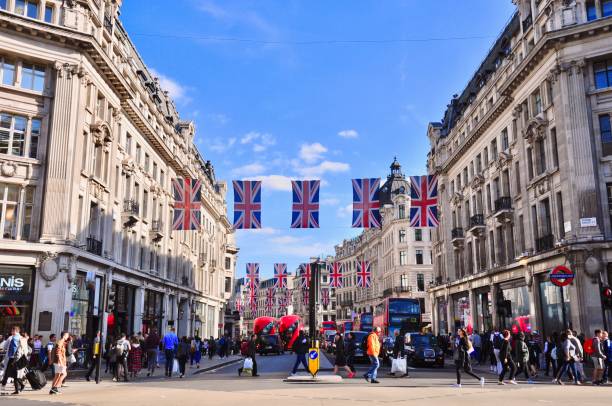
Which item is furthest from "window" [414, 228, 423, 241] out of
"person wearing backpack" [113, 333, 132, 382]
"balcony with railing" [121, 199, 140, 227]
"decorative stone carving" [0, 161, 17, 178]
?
"person wearing backpack" [113, 333, 132, 382]

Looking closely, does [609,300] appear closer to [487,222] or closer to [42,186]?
[487,222]

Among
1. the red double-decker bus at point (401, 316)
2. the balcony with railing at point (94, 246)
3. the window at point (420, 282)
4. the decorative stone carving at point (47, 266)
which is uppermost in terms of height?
the window at point (420, 282)

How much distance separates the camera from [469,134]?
4703 centimetres

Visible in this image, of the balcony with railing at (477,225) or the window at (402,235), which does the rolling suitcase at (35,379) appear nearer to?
the balcony with railing at (477,225)

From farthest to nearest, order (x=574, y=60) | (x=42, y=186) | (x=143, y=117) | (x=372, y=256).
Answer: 1. (x=372, y=256)
2. (x=143, y=117)
3. (x=574, y=60)
4. (x=42, y=186)

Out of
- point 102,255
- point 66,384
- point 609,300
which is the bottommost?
point 66,384

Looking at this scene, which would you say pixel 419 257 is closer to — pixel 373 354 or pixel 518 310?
pixel 518 310

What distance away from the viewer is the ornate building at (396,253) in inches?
3201

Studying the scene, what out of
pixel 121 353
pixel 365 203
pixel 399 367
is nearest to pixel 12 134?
pixel 121 353

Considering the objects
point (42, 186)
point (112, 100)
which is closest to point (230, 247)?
point (112, 100)

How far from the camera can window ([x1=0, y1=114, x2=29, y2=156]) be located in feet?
91.5

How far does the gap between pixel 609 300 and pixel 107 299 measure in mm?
20029

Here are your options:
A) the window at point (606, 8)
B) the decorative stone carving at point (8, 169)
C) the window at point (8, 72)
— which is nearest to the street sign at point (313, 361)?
the decorative stone carving at point (8, 169)

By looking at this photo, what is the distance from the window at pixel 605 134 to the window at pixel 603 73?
1770mm
